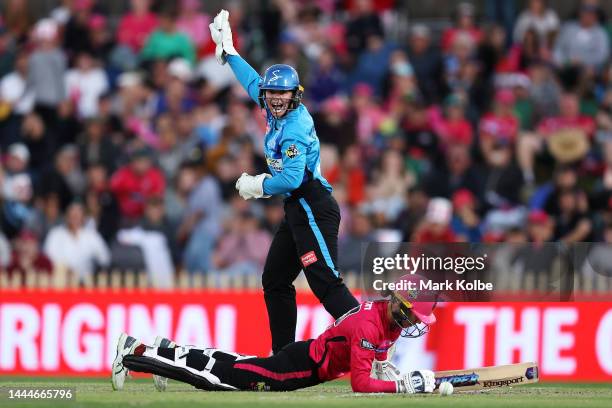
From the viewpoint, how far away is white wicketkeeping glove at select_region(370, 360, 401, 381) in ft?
38.9

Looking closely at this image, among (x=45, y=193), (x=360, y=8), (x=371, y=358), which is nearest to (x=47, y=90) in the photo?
(x=45, y=193)

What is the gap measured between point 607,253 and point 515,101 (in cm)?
521

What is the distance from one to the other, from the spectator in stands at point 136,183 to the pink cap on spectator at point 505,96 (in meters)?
4.44

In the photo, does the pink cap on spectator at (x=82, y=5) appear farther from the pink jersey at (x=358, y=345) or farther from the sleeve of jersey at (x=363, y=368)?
the sleeve of jersey at (x=363, y=368)

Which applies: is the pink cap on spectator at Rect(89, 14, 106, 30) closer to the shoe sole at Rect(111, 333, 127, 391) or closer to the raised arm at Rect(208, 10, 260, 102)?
Result: the raised arm at Rect(208, 10, 260, 102)

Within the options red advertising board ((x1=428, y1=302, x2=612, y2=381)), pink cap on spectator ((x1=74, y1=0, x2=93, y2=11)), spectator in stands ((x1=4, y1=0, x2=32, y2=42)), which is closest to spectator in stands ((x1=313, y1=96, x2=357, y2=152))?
pink cap on spectator ((x1=74, y1=0, x2=93, y2=11))

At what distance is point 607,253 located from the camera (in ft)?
49.5

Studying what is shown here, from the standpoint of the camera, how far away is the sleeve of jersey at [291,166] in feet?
39.7

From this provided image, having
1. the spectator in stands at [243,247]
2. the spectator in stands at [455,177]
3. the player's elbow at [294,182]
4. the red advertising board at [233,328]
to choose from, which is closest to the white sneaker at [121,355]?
the player's elbow at [294,182]

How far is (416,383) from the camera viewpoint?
37.3 feet

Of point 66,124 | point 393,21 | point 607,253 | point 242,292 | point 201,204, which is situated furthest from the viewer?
point 393,21

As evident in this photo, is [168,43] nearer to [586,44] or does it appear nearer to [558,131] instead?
[558,131]

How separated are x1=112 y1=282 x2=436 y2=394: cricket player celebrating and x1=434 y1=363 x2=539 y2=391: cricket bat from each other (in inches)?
15.9

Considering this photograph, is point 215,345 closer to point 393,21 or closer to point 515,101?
point 515,101
